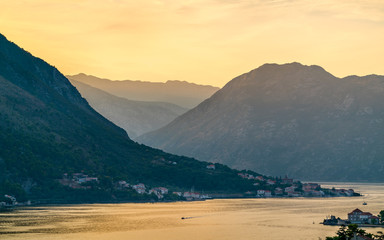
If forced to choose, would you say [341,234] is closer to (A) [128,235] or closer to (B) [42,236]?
(A) [128,235]


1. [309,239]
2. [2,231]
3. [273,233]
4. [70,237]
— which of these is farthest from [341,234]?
[2,231]

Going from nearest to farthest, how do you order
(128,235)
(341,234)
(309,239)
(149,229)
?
(341,234), (309,239), (128,235), (149,229)

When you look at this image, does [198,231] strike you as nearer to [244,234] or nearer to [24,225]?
[244,234]

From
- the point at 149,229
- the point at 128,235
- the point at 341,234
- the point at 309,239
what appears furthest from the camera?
the point at 149,229

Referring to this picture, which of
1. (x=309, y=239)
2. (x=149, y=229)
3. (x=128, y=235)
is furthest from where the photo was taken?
(x=149, y=229)

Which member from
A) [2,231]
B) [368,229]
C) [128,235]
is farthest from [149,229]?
[368,229]

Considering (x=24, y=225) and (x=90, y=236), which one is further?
(x=24, y=225)

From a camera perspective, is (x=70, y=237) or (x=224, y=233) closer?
(x=70, y=237)

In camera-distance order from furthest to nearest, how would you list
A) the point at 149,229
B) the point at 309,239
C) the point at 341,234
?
the point at 149,229 → the point at 309,239 → the point at 341,234
